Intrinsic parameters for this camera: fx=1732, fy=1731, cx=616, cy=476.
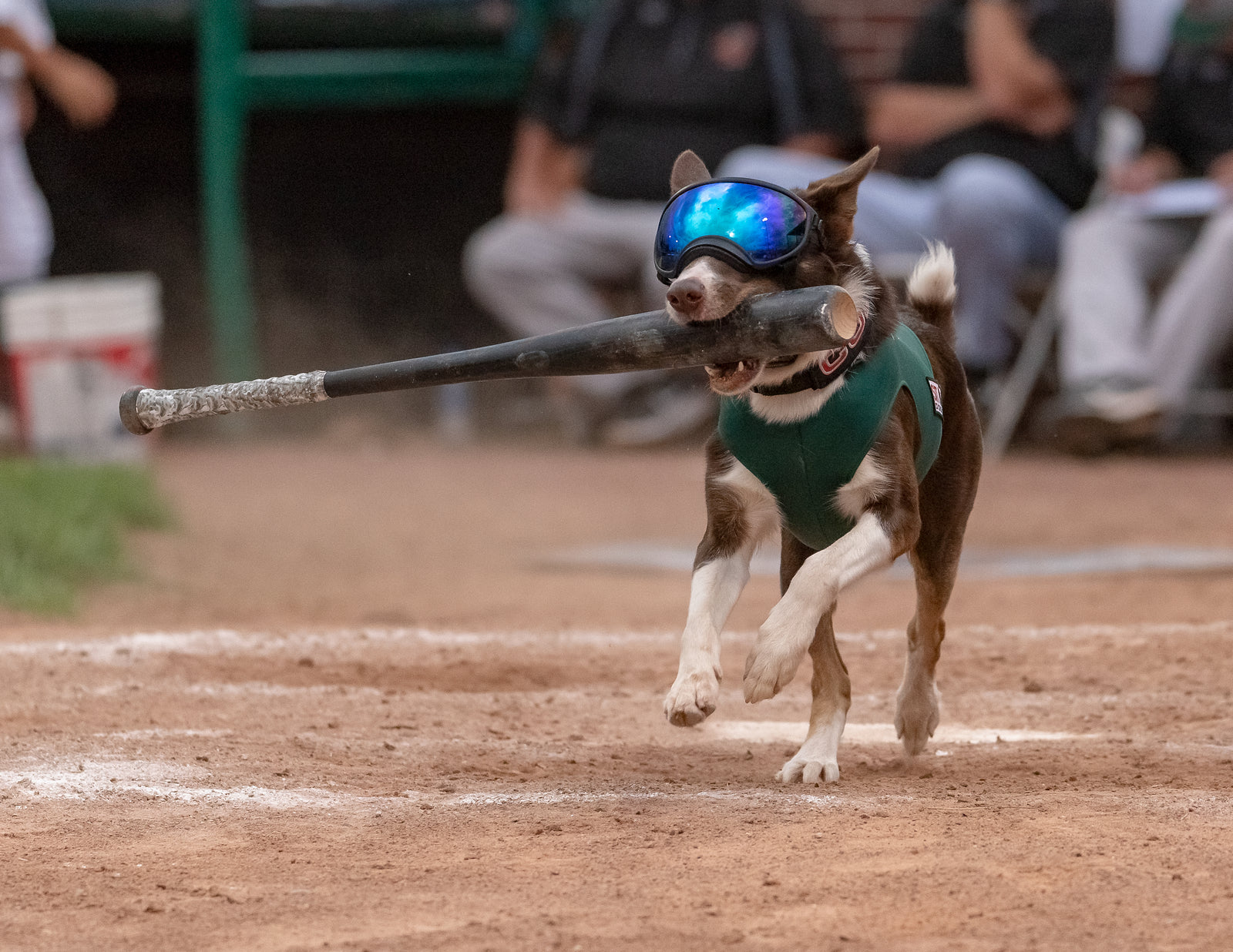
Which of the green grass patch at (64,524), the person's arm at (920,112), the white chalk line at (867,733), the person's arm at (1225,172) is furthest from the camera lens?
the person's arm at (920,112)

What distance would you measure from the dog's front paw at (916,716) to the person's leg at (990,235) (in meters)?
5.41

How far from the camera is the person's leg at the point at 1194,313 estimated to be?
28.6ft

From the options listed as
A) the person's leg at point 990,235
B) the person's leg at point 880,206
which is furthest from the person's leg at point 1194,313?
the person's leg at point 880,206

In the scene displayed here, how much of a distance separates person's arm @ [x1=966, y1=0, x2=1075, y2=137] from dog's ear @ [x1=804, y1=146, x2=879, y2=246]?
240 inches

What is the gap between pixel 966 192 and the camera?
30.0 feet

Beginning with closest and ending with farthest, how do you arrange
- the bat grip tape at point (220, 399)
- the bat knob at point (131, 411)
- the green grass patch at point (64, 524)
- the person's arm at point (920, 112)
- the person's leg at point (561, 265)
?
the bat grip tape at point (220, 399) → the bat knob at point (131, 411) → the green grass patch at point (64, 524) → the person's arm at point (920, 112) → the person's leg at point (561, 265)

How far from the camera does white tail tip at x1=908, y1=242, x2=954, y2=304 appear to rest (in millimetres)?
4305

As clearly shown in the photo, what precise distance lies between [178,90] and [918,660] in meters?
9.93

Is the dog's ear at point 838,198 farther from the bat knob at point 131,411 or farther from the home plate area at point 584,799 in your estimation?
the bat knob at point 131,411

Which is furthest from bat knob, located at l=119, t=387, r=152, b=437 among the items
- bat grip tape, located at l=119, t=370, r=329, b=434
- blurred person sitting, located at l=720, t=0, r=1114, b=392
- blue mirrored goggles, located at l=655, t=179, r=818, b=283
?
blurred person sitting, located at l=720, t=0, r=1114, b=392

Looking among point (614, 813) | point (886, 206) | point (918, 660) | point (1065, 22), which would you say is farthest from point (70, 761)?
point (1065, 22)

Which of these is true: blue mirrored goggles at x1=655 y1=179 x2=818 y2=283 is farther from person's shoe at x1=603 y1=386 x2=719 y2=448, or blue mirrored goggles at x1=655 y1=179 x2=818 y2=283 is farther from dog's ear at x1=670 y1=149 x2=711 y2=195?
person's shoe at x1=603 y1=386 x2=719 y2=448

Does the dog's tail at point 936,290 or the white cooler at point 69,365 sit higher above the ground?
the dog's tail at point 936,290

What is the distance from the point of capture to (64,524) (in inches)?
281
